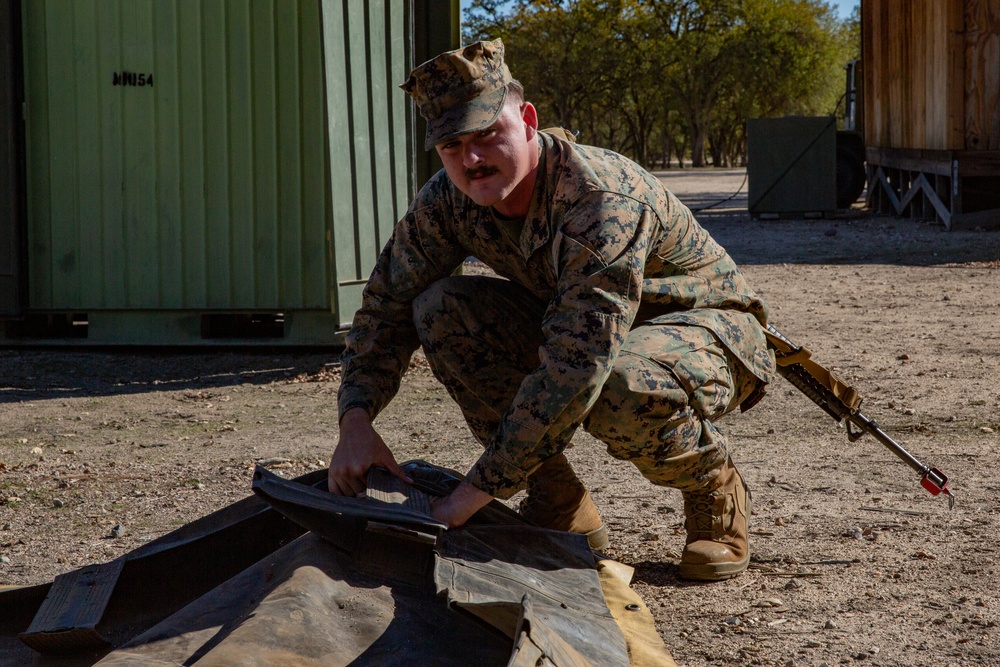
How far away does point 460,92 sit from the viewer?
254 cm

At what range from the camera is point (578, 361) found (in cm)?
246

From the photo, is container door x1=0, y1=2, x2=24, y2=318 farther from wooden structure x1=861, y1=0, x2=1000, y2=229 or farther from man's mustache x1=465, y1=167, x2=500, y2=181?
→ wooden structure x1=861, y1=0, x2=1000, y2=229

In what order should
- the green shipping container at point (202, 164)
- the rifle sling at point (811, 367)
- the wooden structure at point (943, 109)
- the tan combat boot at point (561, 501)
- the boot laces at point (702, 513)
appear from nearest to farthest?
the boot laces at point (702, 513), the tan combat boot at point (561, 501), the rifle sling at point (811, 367), the green shipping container at point (202, 164), the wooden structure at point (943, 109)

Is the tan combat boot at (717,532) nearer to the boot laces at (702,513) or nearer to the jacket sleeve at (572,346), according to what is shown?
the boot laces at (702,513)

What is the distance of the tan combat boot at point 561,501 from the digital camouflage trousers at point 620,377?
0.70 ft

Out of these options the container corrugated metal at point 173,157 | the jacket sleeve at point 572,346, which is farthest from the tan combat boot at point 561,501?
the container corrugated metal at point 173,157

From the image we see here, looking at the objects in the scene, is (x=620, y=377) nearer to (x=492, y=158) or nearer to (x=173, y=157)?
(x=492, y=158)

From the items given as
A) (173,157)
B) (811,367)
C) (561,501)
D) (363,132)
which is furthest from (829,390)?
(173,157)

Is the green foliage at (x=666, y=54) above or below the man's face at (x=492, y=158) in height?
above

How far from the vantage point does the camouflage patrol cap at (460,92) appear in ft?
8.29

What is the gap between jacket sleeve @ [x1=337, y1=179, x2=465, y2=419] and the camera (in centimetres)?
291

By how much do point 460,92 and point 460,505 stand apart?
93cm

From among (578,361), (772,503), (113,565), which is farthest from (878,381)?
(113,565)

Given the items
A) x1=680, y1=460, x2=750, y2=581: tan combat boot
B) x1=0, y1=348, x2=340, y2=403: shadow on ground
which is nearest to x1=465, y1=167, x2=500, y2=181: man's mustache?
x1=680, y1=460, x2=750, y2=581: tan combat boot
